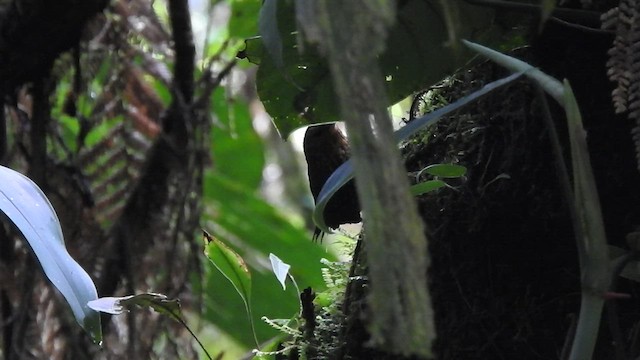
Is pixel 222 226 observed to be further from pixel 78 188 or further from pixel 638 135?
pixel 638 135

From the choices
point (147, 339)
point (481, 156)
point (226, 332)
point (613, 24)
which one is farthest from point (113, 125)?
point (613, 24)

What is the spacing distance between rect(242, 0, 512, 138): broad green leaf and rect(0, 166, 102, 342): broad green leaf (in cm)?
28

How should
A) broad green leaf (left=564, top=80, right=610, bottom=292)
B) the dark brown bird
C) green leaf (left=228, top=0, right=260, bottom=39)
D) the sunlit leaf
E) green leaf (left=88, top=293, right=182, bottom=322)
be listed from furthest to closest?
1. the sunlit leaf
2. green leaf (left=228, top=0, right=260, bottom=39)
3. the dark brown bird
4. green leaf (left=88, top=293, right=182, bottom=322)
5. broad green leaf (left=564, top=80, right=610, bottom=292)

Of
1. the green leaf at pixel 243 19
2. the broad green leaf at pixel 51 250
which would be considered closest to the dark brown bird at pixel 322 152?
the broad green leaf at pixel 51 250

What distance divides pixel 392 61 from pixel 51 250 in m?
0.42

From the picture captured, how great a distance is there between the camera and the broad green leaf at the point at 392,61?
85 cm

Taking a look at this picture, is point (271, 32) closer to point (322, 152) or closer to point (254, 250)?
point (322, 152)

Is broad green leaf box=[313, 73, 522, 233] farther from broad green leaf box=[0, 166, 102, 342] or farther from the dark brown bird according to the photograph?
the dark brown bird

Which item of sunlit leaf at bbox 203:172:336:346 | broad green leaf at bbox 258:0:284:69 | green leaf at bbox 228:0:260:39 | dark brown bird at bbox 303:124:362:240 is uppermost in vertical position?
green leaf at bbox 228:0:260:39

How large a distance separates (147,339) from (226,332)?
65cm

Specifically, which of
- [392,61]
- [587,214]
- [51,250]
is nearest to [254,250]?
[392,61]

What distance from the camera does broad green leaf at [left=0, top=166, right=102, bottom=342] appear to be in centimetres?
66

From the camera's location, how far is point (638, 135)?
72 centimetres

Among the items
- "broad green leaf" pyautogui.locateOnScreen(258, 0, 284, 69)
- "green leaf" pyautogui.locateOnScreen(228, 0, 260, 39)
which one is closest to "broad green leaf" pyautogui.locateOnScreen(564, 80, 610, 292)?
"broad green leaf" pyautogui.locateOnScreen(258, 0, 284, 69)
